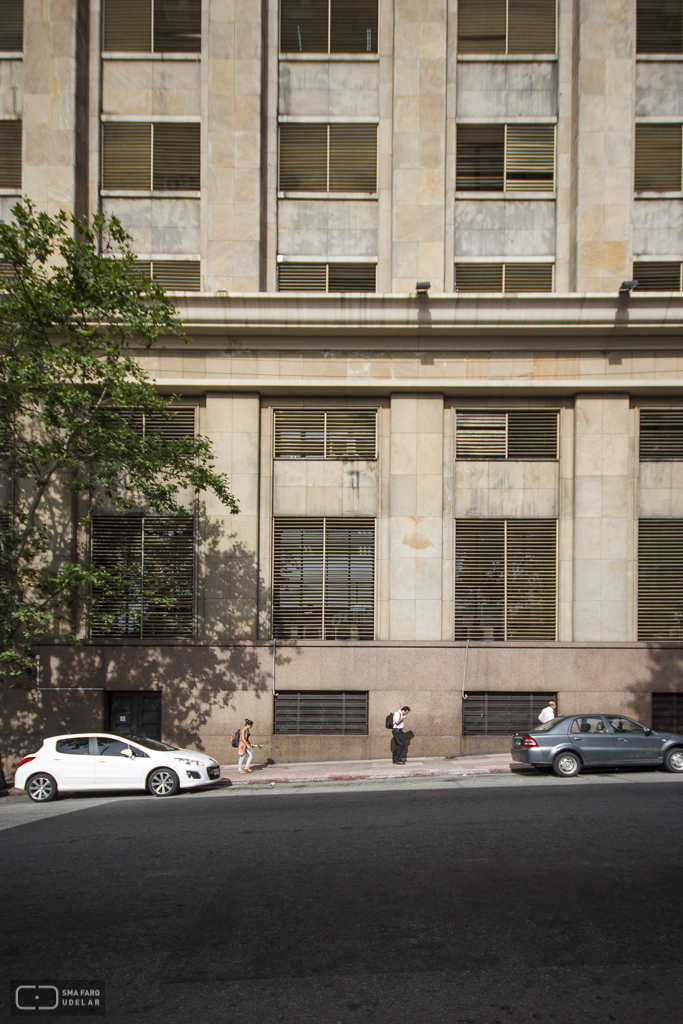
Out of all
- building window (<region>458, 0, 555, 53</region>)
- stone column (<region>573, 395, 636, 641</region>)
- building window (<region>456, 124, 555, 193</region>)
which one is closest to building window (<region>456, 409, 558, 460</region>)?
stone column (<region>573, 395, 636, 641</region>)

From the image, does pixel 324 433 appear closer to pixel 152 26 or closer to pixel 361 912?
pixel 152 26

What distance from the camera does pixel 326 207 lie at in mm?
20375

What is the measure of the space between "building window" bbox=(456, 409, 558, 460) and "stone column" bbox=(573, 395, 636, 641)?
0.83 m

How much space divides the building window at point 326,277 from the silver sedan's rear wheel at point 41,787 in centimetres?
1460

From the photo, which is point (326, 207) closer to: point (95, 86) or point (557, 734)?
point (95, 86)

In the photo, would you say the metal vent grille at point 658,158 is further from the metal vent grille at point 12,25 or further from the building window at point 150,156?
the metal vent grille at point 12,25

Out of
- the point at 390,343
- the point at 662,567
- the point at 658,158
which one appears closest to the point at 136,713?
the point at 390,343

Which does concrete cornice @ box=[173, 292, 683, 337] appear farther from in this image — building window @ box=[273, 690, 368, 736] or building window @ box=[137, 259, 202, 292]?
building window @ box=[273, 690, 368, 736]

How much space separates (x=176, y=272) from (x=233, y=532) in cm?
805

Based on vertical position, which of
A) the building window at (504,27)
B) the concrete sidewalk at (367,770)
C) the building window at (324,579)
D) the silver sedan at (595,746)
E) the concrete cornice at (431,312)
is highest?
the building window at (504,27)

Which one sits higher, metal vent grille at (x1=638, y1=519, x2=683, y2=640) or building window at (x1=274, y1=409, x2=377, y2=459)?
building window at (x1=274, y1=409, x2=377, y2=459)

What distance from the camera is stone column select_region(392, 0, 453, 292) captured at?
65.3 ft

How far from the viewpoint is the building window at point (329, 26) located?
2039 cm

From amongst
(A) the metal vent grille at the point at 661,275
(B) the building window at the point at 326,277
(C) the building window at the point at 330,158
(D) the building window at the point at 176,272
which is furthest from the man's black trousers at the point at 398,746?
(C) the building window at the point at 330,158
